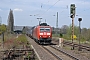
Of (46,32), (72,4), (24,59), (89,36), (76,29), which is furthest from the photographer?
(76,29)

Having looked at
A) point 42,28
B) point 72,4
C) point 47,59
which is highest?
point 72,4

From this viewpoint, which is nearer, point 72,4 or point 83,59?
point 83,59

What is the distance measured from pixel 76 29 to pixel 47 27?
1484 inches

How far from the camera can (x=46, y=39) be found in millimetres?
36281

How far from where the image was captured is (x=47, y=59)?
61.4ft

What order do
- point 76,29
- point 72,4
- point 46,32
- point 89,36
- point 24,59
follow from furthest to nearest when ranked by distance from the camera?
point 76,29 < point 89,36 < point 46,32 < point 72,4 < point 24,59

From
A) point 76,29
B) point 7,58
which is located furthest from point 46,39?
point 76,29

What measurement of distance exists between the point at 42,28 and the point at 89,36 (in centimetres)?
1582

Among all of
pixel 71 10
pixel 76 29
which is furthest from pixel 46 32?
pixel 76 29

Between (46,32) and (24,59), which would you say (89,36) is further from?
(24,59)

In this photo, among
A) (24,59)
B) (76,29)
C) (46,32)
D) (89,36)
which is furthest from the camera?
(76,29)

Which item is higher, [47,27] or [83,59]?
[47,27]

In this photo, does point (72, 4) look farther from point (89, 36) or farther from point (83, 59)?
point (89, 36)

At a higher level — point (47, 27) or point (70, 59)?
point (47, 27)
